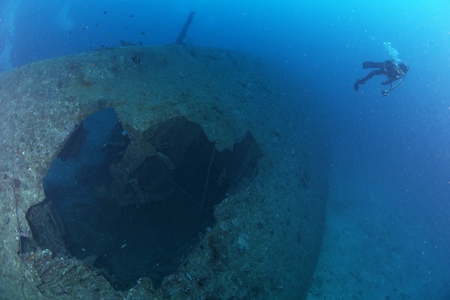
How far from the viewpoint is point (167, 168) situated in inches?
194

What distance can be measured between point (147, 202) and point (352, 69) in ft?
168

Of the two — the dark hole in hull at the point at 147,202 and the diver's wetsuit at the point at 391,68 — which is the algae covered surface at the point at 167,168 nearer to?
the dark hole in hull at the point at 147,202

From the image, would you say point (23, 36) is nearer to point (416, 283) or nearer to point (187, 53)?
point (187, 53)

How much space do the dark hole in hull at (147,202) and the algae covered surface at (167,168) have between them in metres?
0.06

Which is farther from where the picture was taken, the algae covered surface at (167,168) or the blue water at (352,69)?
the blue water at (352,69)

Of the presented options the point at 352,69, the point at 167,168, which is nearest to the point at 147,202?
the point at 167,168

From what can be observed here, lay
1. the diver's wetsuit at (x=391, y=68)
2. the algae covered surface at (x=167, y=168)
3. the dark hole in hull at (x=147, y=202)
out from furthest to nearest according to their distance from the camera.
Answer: the diver's wetsuit at (x=391, y=68) < the dark hole in hull at (x=147, y=202) < the algae covered surface at (x=167, y=168)

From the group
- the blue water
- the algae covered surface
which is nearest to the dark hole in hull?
the algae covered surface

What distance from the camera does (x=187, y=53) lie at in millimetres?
6207

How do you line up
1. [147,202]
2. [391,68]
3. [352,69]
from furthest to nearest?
[352,69], [391,68], [147,202]

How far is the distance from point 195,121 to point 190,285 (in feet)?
8.34

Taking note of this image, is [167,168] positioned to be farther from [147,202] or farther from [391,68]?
[391,68]

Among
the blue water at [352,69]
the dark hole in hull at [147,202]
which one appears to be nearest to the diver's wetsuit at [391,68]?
the blue water at [352,69]

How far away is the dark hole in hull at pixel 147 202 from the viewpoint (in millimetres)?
4043
